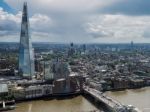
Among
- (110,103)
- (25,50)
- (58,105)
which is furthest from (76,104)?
(25,50)

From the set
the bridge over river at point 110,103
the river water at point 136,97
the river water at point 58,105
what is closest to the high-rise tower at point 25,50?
the bridge over river at point 110,103

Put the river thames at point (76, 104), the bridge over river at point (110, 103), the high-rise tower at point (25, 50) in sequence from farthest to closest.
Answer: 1. the high-rise tower at point (25, 50)
2. the river thames at point (76, 104)
3. the bridge over river at point (110, 103)

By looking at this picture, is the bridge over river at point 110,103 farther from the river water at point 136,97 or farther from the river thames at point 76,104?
the river water at point 136,97

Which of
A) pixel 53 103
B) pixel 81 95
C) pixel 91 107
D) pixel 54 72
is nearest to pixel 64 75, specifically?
pixel 54 72

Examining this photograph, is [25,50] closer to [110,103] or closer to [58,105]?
[58,105]

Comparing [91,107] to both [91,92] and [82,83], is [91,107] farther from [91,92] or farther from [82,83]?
[82,83]

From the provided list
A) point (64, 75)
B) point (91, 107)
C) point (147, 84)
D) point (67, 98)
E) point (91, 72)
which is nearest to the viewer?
point (91, 107)
